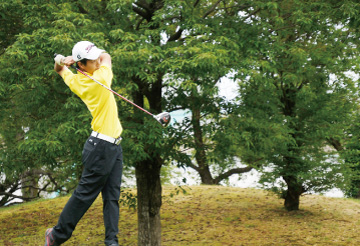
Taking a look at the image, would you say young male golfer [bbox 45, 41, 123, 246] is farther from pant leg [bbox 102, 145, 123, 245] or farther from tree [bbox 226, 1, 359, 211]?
tree [bbox 226, 1, 359, 211]

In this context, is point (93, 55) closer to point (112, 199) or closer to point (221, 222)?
point (112, 199)

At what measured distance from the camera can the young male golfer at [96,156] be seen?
409 cm

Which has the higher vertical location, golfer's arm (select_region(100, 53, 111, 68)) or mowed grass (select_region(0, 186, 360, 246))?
golfer's arm (select_region(100, 53, 111, 68))

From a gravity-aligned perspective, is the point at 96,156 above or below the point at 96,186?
above

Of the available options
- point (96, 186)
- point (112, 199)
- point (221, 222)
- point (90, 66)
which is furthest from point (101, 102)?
point (221, 222)

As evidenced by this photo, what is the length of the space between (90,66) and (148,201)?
21.2ft

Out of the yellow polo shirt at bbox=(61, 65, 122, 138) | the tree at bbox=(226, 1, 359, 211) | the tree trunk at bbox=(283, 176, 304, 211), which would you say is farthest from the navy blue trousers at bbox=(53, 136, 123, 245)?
the tree trunk at bbox=(283, 176, 304, 211)

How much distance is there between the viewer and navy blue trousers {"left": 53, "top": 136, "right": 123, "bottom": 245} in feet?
13.4

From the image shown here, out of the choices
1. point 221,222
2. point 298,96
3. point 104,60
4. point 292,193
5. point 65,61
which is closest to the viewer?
point 65,61

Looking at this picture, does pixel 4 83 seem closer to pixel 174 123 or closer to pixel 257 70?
pixel 174 123

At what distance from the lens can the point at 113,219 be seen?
4219 millimetres

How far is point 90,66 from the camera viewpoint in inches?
168

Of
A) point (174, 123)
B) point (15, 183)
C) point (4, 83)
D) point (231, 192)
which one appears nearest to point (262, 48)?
point (174, 123)

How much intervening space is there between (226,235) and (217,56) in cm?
609
